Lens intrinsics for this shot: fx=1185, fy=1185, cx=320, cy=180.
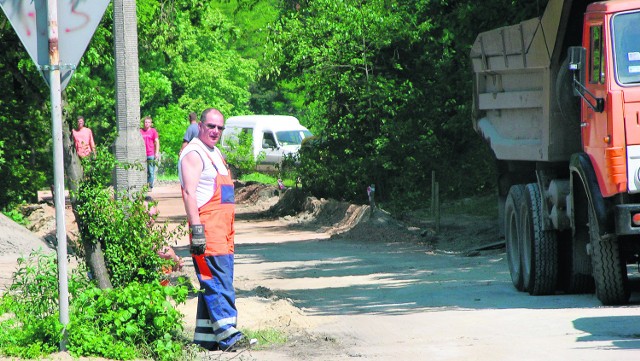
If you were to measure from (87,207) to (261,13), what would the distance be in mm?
49933

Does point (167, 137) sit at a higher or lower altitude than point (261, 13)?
lower

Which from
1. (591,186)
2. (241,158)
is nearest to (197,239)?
(591,186)

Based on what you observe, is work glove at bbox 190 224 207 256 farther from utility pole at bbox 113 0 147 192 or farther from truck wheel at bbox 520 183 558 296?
truck wheel at bbox 520 183 558 296

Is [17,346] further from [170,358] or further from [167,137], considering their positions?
[167,137]

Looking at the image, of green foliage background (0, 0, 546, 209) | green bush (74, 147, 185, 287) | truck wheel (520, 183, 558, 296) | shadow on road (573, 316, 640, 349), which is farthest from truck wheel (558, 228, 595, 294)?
green foliage background (0, 0, 546, 209)

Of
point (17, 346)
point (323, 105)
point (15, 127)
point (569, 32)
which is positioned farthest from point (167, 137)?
point (17, 346)

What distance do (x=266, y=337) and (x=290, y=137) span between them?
109 feet

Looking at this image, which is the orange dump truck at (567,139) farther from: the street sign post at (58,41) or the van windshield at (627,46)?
the street sign post at (58,41)

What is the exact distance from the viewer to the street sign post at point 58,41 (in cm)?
748

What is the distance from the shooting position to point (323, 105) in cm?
2638

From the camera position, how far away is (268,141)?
42125 millimetres

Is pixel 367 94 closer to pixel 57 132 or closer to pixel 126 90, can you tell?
pixel 126 90

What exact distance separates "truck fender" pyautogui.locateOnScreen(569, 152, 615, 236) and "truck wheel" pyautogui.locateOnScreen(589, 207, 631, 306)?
143 mm

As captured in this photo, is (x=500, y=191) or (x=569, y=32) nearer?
(x=569, y=32)
